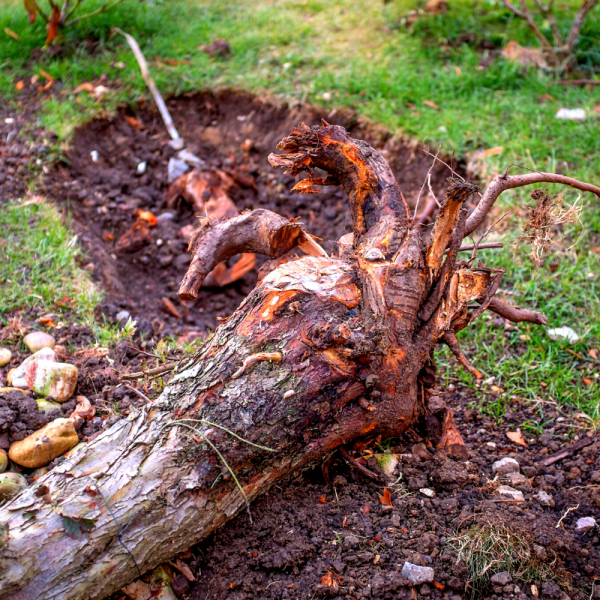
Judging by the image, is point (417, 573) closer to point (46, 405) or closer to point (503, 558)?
point (503, 558)

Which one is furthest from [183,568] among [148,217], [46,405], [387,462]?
[148,217]

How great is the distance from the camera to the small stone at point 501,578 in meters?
1.74

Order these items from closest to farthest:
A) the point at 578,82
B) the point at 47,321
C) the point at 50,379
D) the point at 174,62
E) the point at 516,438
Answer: the point at 50,379 → the point at 516,438 → the point at 47,321 → the point at 578,82 → the point at 174,62

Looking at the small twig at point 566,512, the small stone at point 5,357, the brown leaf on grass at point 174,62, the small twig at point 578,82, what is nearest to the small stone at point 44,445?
the small stone at point 5,357

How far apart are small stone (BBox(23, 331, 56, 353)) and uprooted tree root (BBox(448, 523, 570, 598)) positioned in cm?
195

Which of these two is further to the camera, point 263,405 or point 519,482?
point 519,482

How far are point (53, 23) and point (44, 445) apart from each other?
13.2ft

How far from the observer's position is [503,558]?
1.79m

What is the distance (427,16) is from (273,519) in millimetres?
4762

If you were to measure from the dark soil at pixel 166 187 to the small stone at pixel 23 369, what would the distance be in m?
0.51

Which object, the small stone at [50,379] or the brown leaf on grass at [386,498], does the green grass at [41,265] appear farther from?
the brown leaf on grass at [386,498]

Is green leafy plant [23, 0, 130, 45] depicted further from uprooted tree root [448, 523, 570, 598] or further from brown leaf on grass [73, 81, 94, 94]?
uprooted tree root [448, 523, 570, 598]

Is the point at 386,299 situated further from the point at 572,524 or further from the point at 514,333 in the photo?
the point at 514,333

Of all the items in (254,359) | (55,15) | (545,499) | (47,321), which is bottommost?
(545,499)
